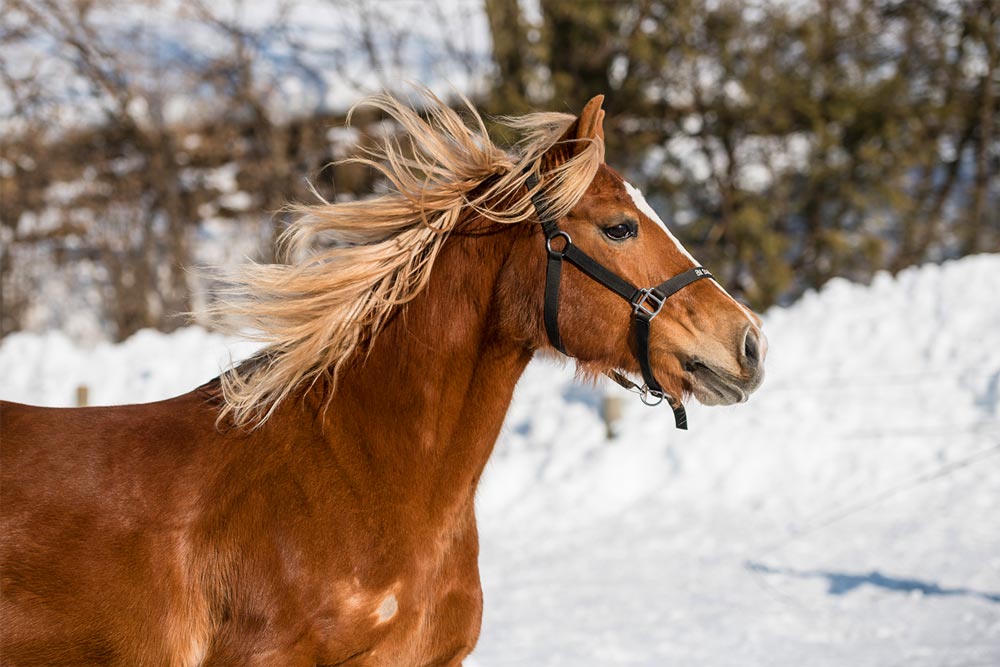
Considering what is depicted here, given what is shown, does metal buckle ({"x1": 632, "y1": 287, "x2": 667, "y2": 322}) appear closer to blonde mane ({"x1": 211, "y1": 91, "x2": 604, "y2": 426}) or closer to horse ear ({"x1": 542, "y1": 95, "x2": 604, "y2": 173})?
blonde mane ({"x1": 211, "y1": 91, "x2": 604, "y2": 426})

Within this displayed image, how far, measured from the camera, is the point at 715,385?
2.59 m

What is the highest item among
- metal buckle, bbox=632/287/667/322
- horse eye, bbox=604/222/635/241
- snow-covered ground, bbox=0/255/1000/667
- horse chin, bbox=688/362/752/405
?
horse eye, bbox=604/222/635/241

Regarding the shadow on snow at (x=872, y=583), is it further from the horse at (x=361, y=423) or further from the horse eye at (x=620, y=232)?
the horse eye at (x=620, y=232)

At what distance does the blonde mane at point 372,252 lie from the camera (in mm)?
2682

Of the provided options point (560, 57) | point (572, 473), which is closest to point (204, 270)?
point (572, 473)

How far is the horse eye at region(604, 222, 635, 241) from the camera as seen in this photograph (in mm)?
2645

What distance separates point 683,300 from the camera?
2.59 metres

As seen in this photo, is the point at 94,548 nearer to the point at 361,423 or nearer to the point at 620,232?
the point at 361,423

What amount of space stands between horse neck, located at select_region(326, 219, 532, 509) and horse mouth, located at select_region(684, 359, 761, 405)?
533 millimetres

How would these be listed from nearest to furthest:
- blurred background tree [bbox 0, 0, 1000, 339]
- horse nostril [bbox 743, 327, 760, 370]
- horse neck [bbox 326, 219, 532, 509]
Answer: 1. horse nostril [bbox 743, 327, 760, 370]
2. horse neck [bbox 326, 219, 532, 509]
3. blurred background tree [bbox 0, 0, 1000, 339]

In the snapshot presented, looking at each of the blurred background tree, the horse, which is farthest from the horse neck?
the blurred background tree

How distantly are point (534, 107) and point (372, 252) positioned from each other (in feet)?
35.0

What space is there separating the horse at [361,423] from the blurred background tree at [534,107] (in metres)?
9.35

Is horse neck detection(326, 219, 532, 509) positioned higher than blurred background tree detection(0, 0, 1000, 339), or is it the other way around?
horse neck detection(326, 219, 532, 509)
